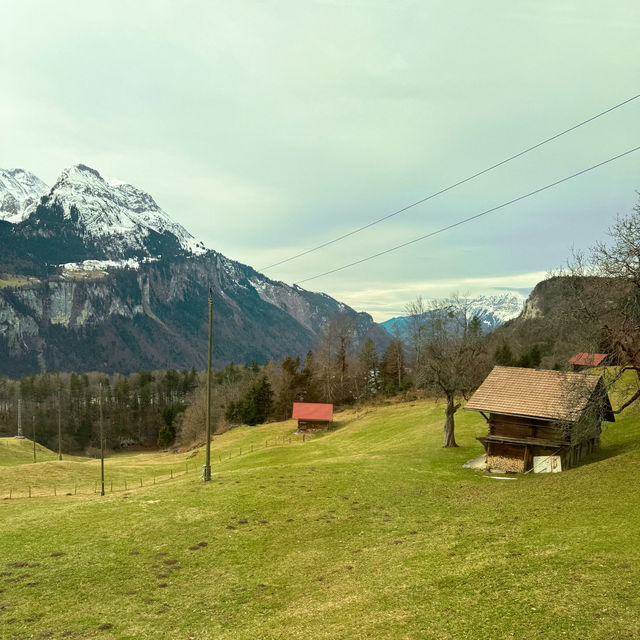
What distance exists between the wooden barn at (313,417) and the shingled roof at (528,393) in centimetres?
4906

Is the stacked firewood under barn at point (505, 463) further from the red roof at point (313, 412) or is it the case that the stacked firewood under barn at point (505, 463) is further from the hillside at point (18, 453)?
the hillside at point (18, 453)

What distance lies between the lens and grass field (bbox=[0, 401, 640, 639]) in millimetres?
12828

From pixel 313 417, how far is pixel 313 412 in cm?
125

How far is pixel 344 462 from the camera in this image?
4028cm

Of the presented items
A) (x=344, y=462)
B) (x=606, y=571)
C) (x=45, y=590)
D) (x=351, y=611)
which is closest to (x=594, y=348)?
(x=606, y=571)

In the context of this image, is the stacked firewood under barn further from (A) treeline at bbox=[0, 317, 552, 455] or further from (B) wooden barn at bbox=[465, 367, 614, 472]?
(A) treeline at bbox=[0, 317, 552, 455]

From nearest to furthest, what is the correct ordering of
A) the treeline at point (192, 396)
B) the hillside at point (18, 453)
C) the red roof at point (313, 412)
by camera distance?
the red roof at point (313, 412) < the hillside at point (18, 453) < the treeline at point (192, 396)

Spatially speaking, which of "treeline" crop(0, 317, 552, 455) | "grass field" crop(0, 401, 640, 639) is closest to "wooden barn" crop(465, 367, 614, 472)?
"grass field" crop(0, 401, 640, 639)

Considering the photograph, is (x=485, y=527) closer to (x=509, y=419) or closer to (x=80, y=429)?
(x=509, y=419)

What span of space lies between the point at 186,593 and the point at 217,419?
118641 mm

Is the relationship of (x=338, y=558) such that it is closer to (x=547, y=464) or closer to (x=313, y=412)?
(x=547, y=464)

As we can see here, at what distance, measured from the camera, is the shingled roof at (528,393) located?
110ft

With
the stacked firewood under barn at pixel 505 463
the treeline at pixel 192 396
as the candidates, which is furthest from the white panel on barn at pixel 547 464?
the treeline at pixel 192 396

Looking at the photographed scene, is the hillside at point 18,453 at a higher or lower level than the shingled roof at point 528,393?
lower
